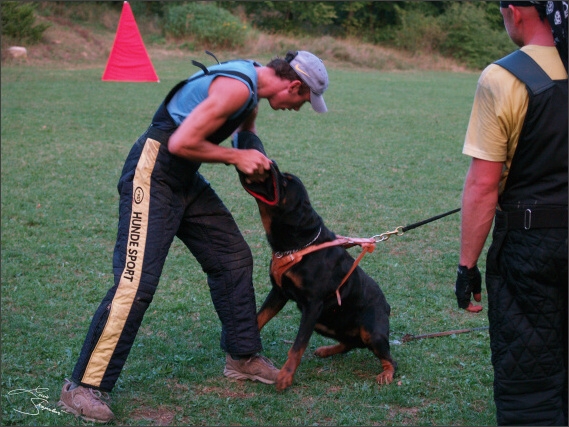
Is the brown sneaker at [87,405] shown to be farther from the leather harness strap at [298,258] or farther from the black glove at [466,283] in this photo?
the black glove at [466,283]

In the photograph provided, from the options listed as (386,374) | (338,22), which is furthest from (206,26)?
(386,374)

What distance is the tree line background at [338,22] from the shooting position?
31.6 metres

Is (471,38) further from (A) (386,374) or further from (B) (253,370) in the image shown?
(B) (253,370)

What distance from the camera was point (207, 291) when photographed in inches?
216

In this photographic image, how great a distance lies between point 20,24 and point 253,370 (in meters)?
25.1

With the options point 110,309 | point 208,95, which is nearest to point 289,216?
point 208,95

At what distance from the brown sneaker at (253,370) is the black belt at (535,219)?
71.3 inches

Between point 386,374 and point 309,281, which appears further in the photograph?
point 386,374

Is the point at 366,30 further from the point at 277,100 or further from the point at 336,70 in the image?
the point at 277,100

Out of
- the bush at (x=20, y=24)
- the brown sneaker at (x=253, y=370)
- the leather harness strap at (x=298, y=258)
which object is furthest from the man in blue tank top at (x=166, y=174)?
the bush at (x=20, y=24)

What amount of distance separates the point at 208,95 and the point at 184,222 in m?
0.79

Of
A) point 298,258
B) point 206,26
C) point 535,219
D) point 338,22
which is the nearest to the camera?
point 535,219

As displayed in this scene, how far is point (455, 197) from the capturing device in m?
8.77

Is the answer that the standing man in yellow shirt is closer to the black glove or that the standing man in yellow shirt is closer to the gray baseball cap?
the black glove
